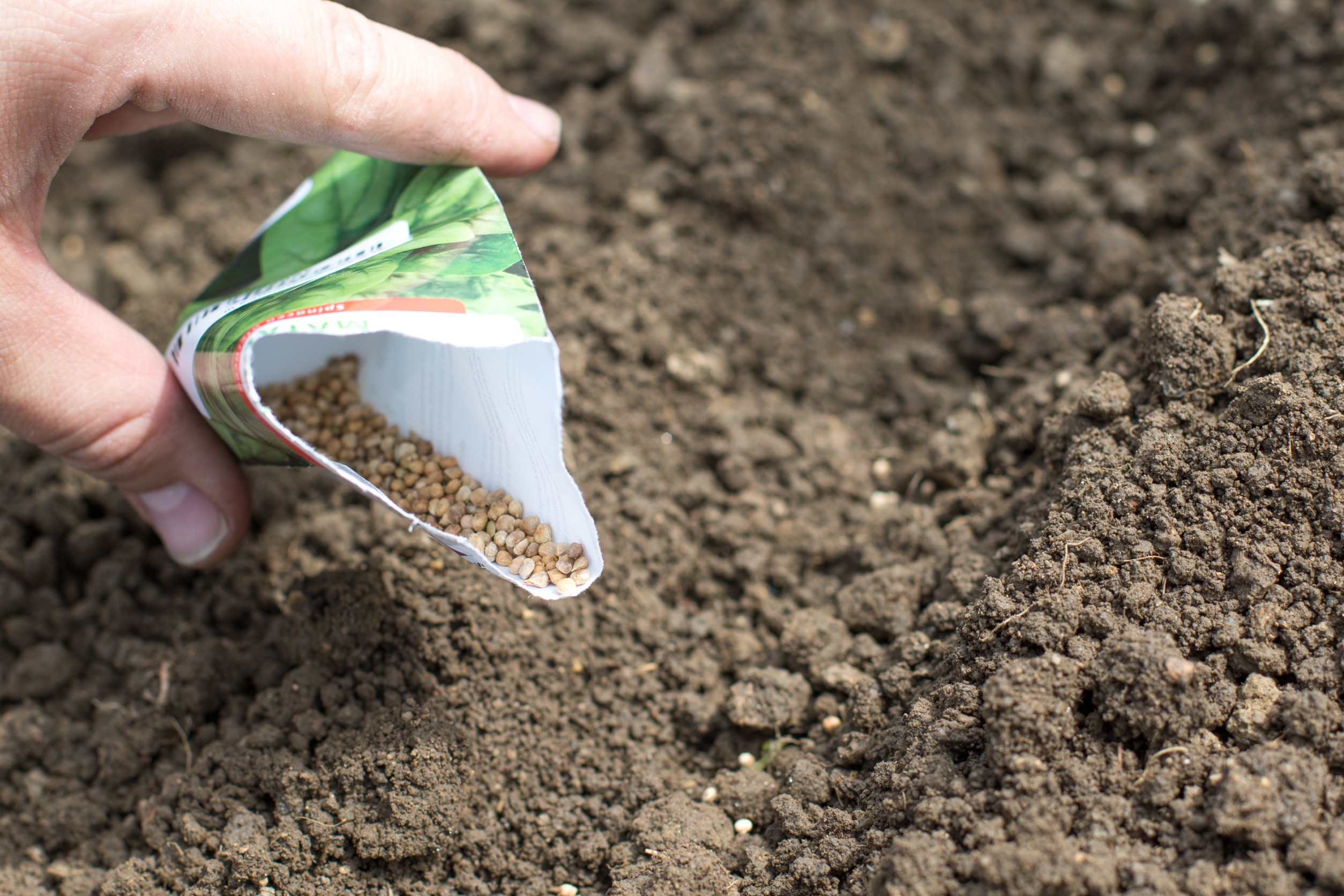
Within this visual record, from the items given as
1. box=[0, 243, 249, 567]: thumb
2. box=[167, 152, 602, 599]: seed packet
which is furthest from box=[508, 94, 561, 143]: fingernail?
box=[0, 243, 249, 567]: thumb

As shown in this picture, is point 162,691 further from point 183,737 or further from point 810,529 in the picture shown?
point 810,529

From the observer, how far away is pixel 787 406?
2668 mm

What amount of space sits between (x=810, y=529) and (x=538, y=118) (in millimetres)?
1195

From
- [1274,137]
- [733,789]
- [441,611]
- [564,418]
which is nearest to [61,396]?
[441,611]

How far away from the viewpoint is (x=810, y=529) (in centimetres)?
241

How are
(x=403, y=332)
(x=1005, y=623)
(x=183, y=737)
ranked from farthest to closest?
1. (x=183, y=737)
2. (x=1005, y=623)
3. (x=403, y=332)

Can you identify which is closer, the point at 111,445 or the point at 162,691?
the point at 111,445

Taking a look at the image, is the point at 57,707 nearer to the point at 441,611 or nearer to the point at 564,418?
the point at 441,611

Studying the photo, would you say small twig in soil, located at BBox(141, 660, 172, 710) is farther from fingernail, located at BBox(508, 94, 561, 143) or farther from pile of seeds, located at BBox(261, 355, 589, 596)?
fingernail, located at BBox(508, 94, 561, 143)

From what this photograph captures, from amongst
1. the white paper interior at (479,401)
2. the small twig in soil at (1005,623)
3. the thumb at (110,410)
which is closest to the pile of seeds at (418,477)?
the white paper interior at (479,401)

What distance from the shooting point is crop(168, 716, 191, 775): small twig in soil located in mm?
2053

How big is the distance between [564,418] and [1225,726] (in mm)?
1622

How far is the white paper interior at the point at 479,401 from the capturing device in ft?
5.64

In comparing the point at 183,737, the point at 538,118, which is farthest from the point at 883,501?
the point at 183,737
